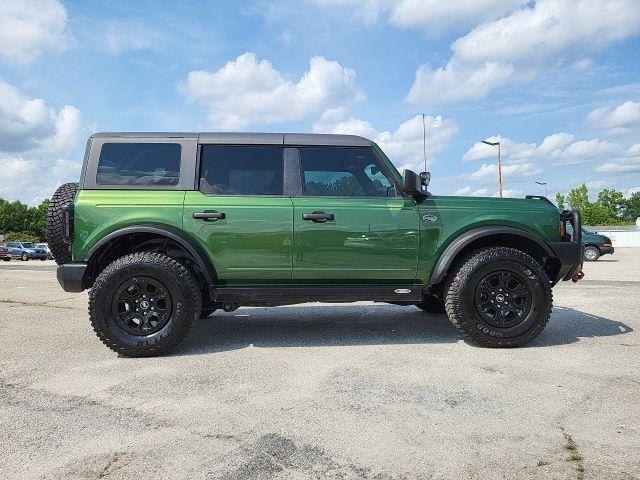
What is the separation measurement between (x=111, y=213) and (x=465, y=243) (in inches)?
122

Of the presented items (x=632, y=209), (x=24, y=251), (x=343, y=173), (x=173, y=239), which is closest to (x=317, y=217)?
(x=343, y=173)

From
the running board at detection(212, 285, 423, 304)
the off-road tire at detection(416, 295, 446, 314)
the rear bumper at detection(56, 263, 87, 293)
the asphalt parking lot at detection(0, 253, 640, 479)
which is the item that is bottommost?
the asphalt parking lot at detection(0, 253, 640, 479)

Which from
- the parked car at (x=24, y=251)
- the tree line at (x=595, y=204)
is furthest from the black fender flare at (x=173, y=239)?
the tree line at (x=595, y=204)

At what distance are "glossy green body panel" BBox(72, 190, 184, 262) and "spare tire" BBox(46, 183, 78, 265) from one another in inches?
5.8

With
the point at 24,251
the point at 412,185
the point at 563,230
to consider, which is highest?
the point at 24,251

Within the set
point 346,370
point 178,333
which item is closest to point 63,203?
point 178,333

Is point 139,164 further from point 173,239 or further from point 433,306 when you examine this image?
point 433,306

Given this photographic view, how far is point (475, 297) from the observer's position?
13.7 feet

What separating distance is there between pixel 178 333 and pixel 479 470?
2724mm

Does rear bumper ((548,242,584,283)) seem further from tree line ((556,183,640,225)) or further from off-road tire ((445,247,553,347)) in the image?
tree line ((556,183,640,225))

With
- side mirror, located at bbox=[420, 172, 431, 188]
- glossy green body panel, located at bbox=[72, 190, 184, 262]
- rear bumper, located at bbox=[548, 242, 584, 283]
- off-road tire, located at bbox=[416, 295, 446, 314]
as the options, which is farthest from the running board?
off-road tire, located at bbox=[416, 295, 446, 314]

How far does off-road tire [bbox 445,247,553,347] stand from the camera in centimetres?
412

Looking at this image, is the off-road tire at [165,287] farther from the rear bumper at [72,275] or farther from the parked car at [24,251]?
the parked car at [24,251]

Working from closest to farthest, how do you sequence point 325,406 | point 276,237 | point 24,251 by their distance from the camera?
point 325,406 → point 276,237 → point 24,251
